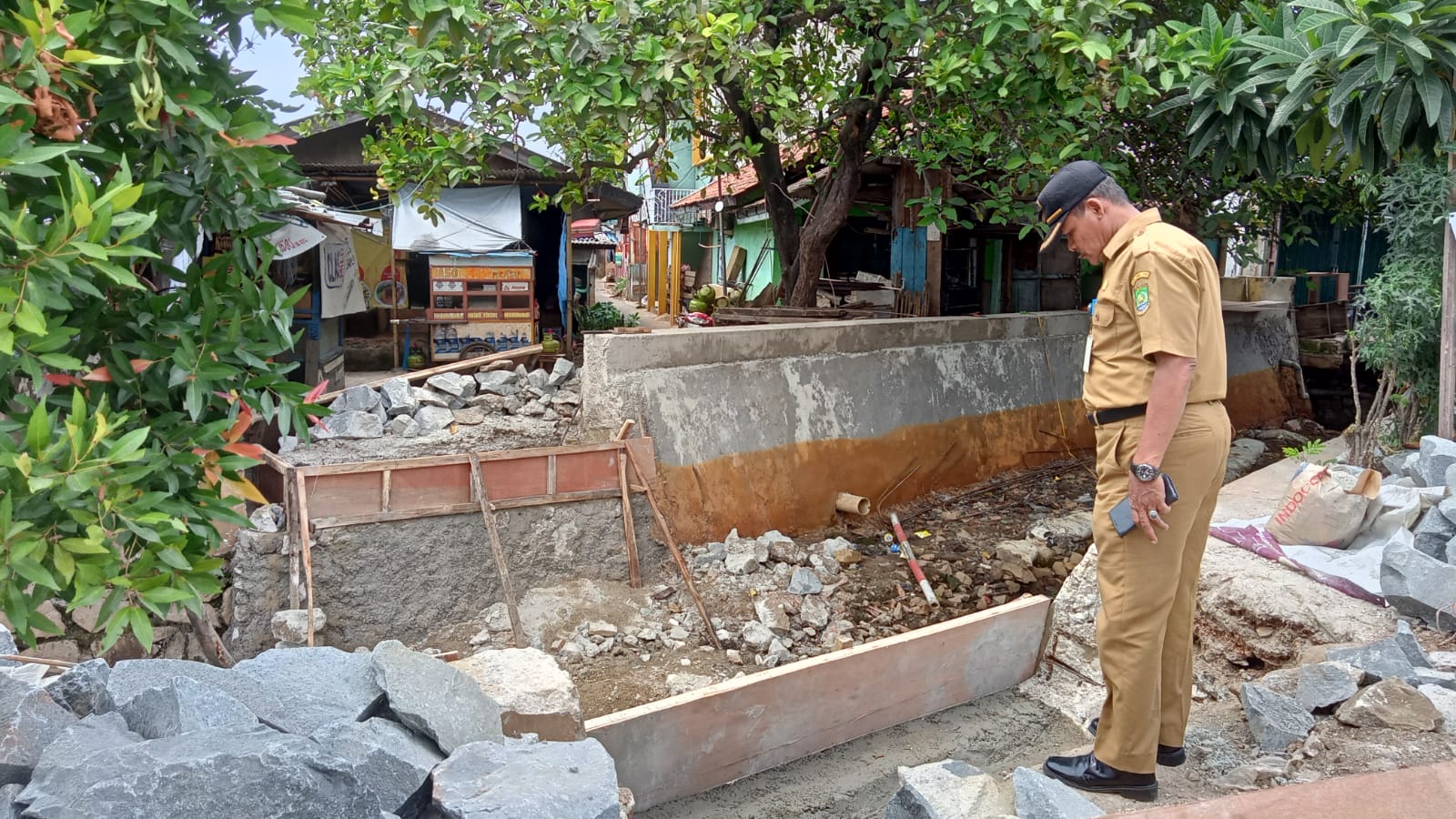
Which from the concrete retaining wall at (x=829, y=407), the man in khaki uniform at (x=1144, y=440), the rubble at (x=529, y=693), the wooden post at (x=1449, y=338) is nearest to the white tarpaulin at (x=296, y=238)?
the concrete retaining wall at (x=829, y=407)

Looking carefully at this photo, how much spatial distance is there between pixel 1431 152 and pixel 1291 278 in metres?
8.57

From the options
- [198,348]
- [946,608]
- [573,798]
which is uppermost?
[198,348]

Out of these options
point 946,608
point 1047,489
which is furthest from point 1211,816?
point 1047,489

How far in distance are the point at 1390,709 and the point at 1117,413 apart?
1482mm

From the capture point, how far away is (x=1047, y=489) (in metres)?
8.28

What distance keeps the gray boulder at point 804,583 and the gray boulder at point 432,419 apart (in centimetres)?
312

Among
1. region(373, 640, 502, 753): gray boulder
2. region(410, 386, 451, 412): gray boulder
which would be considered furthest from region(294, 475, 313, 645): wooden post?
region(373, 640, 502, 753): gray boulder

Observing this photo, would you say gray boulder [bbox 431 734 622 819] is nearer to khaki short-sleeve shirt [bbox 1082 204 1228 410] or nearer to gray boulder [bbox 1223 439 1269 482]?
khaki short-sleeve shirt [bbox 1082 204 1228 410]

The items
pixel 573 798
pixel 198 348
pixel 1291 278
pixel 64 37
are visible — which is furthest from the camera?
pixel 1291 278

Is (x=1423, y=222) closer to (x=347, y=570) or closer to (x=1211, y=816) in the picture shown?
(x=1211, y=816)

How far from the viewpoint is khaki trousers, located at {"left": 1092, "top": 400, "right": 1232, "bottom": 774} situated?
9.44 ft

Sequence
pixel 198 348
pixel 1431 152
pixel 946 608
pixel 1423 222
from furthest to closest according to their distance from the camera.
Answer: pixel 946 608 < pixel 1423 222 < pixel 1431 152 < pixel 198 348

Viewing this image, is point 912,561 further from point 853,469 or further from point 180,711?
point 180,711

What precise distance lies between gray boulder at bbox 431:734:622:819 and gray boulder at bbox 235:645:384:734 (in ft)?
1.20
